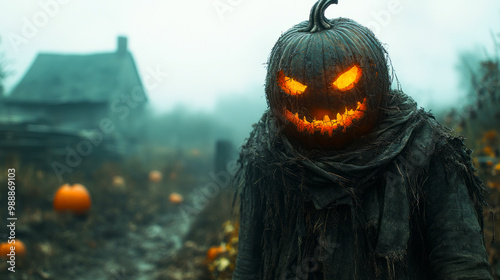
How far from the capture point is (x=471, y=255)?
1374mm

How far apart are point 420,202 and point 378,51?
0.73 metres

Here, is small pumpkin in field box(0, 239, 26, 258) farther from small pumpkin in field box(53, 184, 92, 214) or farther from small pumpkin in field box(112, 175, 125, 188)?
small pumpkin in field box(112, 175, 125, 188)

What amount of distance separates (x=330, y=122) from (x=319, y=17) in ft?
1.73

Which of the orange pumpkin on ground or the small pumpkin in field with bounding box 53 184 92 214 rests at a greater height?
the small pumpkin in field with bounding box 53 184 92 214

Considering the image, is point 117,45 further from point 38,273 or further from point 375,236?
point 375,236

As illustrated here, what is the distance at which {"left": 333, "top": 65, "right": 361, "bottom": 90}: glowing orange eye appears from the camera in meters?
1.51

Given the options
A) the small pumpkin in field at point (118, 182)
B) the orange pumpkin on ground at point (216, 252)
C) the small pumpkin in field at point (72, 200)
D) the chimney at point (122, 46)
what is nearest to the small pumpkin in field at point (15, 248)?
the small pumpkin in field at point (72, 200)

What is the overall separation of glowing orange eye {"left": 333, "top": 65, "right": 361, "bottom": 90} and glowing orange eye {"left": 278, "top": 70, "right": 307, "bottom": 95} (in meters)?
0.15

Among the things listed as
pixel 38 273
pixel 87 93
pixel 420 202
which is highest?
pixel 87 93

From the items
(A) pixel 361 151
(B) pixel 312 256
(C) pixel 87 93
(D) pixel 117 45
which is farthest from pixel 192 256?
(D) pixel 117 45

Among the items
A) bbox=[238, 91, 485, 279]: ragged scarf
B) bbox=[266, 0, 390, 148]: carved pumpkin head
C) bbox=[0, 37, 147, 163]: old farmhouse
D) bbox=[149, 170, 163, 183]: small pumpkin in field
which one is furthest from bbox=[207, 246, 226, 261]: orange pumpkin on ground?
bbox=[0, 37, 147, 163]: old farmhouse

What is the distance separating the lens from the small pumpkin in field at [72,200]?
6398 millimetres

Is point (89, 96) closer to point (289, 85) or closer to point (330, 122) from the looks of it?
point (289, 85)

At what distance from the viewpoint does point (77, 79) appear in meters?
→ 15.4
